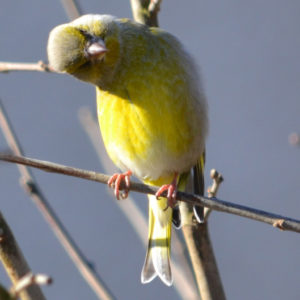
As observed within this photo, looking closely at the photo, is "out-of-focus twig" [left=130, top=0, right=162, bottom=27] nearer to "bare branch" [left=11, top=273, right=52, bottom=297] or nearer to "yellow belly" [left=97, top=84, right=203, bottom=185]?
Result: "yellow belly" [left=97, top=84, right=203, bottom=185]

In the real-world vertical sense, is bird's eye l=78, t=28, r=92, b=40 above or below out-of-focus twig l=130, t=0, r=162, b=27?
below

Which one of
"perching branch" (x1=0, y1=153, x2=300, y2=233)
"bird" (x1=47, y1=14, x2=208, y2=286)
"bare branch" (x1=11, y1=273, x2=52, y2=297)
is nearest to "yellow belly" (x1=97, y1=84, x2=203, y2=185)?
"bird" (x1=47, y1=14, x2=208, y2=286)

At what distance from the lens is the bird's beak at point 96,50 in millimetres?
2428

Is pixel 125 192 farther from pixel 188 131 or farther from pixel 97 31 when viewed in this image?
pixel 97 31

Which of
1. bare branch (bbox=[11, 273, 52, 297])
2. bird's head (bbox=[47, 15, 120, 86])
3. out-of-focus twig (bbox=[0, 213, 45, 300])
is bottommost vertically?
bare branch (bbox=[11, 273, 52, 297])

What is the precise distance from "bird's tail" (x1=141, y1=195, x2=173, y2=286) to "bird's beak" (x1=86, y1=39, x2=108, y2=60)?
0.87m

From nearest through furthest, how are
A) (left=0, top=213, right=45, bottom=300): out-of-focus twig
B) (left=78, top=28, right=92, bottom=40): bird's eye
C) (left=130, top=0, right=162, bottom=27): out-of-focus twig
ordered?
(left=0, top=213, right=45, bottom=300): out-of-focus twig < (left=78, top=28, right=92, bottom=40): bird's eye < (left=130, top=0, right=162, bottom=27): out-of-focus twig

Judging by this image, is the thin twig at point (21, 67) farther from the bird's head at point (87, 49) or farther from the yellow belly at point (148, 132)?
the yellow belly at point (148, 132)

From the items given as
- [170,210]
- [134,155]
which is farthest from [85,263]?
[170,210]

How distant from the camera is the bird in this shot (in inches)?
98.3

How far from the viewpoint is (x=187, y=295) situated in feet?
7.85

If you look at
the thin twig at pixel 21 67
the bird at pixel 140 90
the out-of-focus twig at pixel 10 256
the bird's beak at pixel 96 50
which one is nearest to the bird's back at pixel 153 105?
the bird at pixel 140 90

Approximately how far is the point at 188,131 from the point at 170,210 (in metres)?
0.52

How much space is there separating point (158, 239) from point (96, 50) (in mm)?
1116
